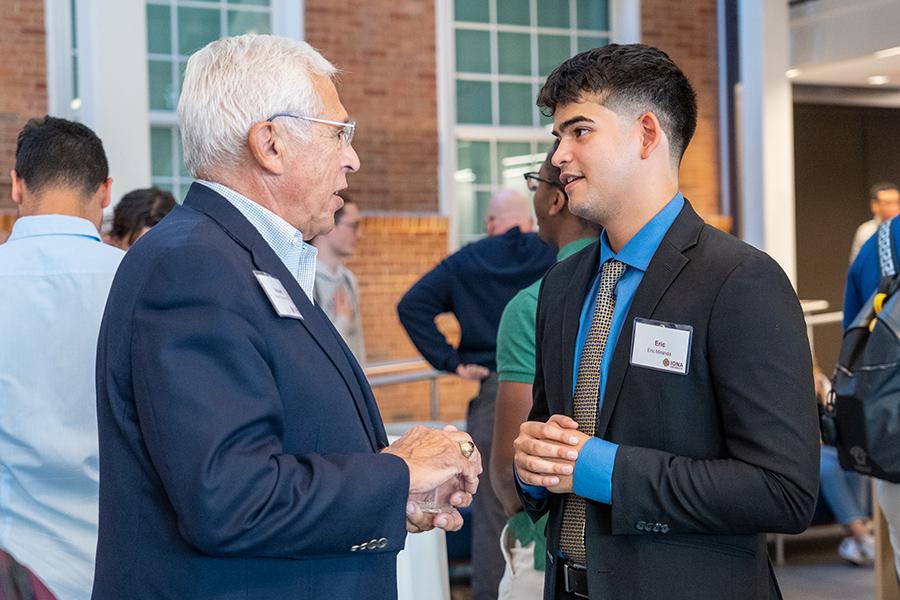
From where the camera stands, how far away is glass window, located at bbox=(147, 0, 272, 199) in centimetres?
838

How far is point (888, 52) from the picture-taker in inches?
346

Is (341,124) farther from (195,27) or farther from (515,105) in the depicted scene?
(515,105)

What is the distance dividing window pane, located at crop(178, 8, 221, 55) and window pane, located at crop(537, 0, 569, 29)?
2.87 m

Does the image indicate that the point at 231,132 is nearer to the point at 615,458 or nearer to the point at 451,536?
the point at 615,458

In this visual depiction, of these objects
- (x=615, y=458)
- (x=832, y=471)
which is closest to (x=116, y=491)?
(x=615, y=458)

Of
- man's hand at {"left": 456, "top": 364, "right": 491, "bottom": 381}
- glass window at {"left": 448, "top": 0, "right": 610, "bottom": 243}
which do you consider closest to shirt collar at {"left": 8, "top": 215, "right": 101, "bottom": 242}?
man's hand at {"left": 456, "top": 364, "right": 491, "bottom": 381}

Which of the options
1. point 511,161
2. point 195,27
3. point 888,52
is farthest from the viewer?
point 511,161

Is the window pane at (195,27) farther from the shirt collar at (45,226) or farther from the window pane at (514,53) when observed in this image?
the shirt collar at (45,226)

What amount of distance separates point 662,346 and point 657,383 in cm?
6

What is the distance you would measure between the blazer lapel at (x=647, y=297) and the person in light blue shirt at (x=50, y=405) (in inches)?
53.3

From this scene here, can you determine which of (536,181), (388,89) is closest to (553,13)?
(388,89)

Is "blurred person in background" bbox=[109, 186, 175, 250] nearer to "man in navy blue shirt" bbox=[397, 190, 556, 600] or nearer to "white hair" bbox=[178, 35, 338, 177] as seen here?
"man in navy blue shirt" bbox=[397, 190, 556, 600]

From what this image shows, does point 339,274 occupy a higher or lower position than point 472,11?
lower

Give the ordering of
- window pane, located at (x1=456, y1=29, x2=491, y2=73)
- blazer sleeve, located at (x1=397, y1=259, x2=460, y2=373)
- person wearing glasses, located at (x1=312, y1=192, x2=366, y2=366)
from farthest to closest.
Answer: window pane, located at (x1=456, y1=29, x2=491, y2=73)
person wearing glasses, located at (x1=312, y1=192, x2=366, y2=366)
blazer sleeve, located at (x1=397, y1=259, x2=460, y2=373)
